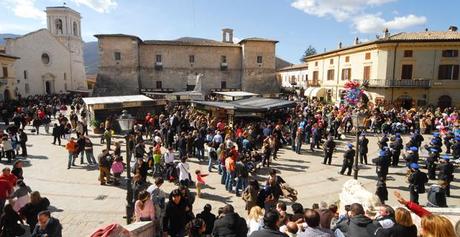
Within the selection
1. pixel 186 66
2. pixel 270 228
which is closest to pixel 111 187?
pixel 270 228

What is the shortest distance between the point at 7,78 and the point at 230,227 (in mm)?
38355

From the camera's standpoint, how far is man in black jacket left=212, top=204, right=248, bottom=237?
5.03 meters

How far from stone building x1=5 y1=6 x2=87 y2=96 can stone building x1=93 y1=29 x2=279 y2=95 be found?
28.3ft

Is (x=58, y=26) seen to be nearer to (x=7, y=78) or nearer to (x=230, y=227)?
(x=7, y=78)

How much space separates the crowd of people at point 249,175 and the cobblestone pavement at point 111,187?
1.45 ft

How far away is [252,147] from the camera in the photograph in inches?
563

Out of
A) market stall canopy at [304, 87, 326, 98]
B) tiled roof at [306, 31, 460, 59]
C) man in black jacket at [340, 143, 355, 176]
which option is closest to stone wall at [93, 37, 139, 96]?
market stall canopy at [304, 87, 326, 98]

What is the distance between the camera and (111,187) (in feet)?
34.8

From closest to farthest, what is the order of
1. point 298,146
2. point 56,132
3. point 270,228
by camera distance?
point 270,228
point 298,146
point 56,132

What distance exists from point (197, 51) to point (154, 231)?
39250mm

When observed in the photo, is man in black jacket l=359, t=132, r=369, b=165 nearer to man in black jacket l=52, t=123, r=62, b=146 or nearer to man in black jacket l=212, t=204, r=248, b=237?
man in black jacket l=212, t=204, r=248, b=237

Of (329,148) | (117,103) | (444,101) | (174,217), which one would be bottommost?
(329,148)

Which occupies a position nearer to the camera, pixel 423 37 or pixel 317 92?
pixel 423 37

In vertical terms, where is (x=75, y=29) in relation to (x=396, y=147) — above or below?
above
